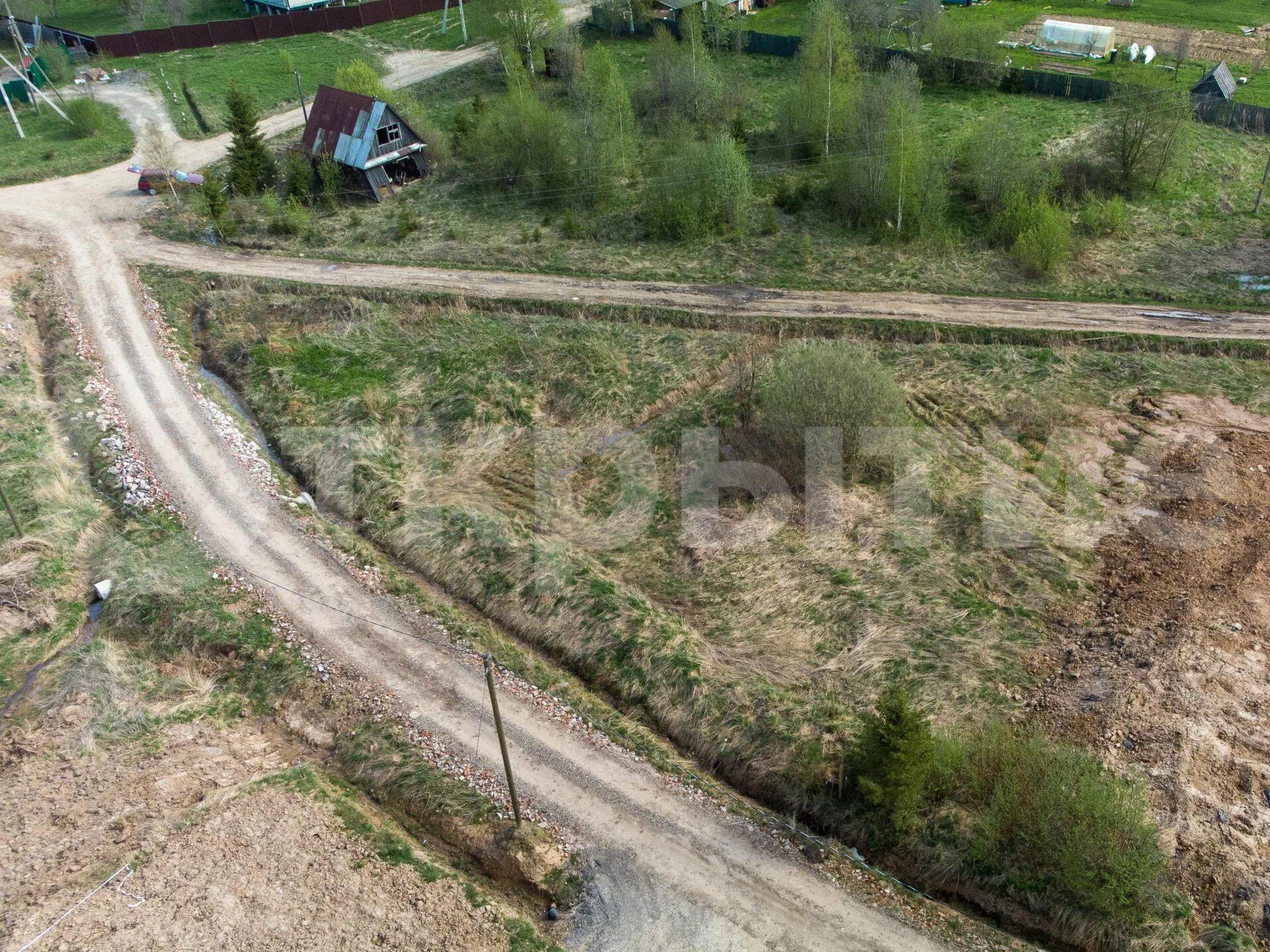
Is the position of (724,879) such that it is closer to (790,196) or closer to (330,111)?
(790,196)

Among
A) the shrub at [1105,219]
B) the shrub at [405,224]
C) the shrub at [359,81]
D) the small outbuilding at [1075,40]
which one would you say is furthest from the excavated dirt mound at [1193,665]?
the shrub at [359,81]

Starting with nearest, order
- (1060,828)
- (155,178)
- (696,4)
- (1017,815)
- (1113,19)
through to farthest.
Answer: (1060,828)
(1017,815)
(155,178)
(696,4)
(1113,19)

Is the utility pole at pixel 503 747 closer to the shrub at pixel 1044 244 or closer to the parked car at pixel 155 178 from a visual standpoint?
the shrub at pixel 1044 244

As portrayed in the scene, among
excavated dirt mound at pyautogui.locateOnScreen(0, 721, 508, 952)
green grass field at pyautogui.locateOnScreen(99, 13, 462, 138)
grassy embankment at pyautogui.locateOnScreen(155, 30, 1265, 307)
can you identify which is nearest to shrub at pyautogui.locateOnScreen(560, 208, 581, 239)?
grassy embankment at pyautogui.locateOnScreen(155, 30, 1265, 307)

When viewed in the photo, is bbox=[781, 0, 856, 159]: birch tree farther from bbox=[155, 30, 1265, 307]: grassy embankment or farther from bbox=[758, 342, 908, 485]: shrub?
bbox=[758, 342, 908, 485]: shrub

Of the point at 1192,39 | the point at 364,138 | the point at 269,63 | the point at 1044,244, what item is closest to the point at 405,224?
the point at 364,138

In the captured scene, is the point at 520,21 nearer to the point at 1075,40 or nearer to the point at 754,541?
the point at 1075,40
